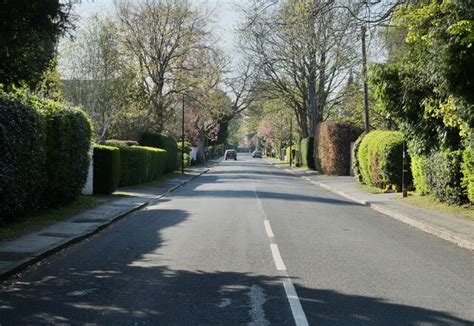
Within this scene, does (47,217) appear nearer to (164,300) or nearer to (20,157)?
(20,157)

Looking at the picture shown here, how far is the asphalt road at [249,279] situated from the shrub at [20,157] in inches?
85.9

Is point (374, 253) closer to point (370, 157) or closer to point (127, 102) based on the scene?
point (370, 157)

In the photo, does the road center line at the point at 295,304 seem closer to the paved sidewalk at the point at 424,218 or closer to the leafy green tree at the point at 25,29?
the paved sidewalk at the point at 424,218

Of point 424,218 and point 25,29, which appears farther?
point 424,218

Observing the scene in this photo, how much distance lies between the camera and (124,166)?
92.7 ft

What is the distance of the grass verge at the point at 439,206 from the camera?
1581 cm

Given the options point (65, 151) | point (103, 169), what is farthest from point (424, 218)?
point (103, 169)

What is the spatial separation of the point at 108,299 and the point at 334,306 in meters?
2.64

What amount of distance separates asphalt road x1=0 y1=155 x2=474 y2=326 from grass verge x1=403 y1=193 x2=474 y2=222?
2483 millimetres

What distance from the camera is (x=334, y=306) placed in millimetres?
6461

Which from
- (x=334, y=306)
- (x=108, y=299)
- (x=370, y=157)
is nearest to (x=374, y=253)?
(x=334, y=306)

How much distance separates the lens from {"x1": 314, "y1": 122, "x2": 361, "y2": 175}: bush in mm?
39906

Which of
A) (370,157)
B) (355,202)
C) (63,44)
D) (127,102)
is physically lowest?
(355,202)

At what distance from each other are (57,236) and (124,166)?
16.3 metres
